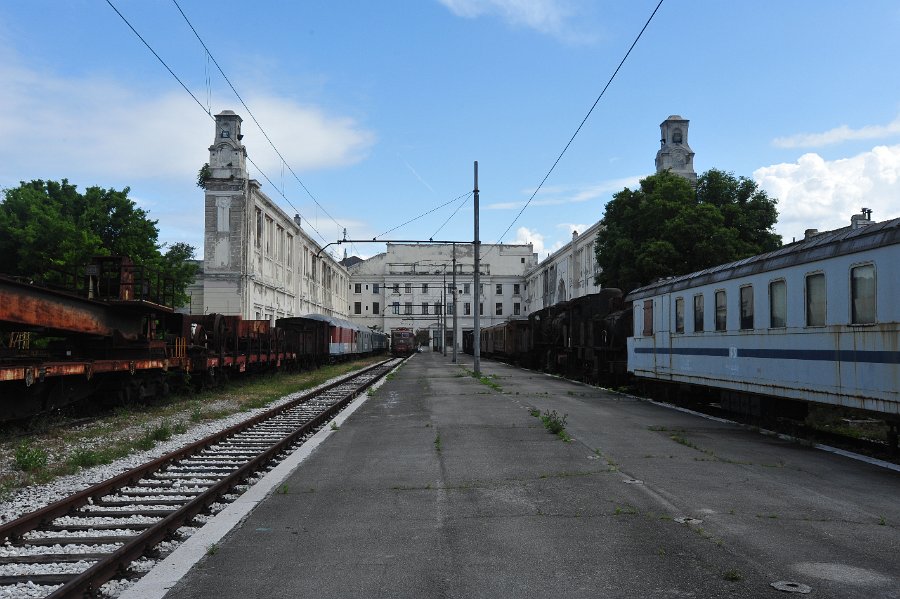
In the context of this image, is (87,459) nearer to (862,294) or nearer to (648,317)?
(862,294)

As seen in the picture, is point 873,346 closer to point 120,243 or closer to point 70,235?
point 70,235

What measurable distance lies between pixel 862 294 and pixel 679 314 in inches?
284

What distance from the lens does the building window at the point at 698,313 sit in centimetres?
1579

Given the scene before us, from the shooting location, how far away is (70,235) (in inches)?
1169

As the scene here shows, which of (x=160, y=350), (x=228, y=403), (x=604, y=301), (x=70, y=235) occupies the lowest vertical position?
(x=228, y=403)

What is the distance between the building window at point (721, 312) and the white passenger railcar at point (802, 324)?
20 mm

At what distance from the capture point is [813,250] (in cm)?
1125

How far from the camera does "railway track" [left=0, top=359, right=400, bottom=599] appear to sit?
4.92 metres

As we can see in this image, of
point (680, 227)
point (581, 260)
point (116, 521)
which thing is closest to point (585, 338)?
point (680, 227)

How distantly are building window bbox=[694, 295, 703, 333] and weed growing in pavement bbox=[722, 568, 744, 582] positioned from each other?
445 inches

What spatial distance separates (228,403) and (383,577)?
15075 millimetres

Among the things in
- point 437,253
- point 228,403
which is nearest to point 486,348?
point 437,253

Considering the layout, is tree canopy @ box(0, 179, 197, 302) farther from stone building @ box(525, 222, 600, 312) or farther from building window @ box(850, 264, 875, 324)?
stone building @ box(525, 222, 600, 312)

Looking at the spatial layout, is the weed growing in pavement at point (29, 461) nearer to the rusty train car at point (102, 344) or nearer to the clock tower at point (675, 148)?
the rusty train car at point (102, 344)
